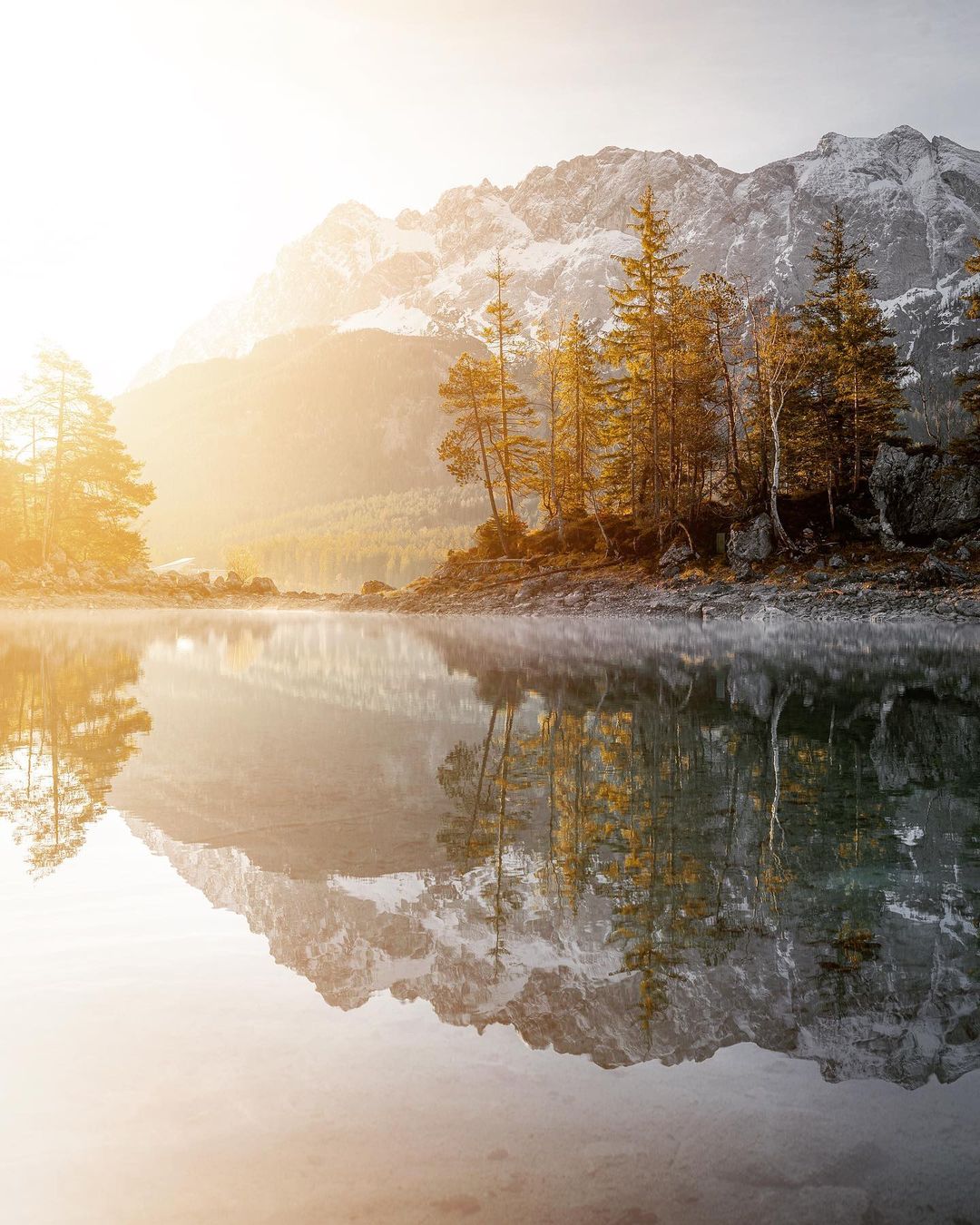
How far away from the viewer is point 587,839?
19.8ft

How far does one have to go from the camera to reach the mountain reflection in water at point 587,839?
12.0ft

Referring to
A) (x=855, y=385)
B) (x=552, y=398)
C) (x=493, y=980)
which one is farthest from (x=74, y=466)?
(x=493, y=980)

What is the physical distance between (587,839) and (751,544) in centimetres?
3361

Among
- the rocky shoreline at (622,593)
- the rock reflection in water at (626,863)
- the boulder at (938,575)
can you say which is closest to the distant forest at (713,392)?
the rocky shoreline at (622,593)

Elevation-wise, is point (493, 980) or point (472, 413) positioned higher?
point (472, 413)

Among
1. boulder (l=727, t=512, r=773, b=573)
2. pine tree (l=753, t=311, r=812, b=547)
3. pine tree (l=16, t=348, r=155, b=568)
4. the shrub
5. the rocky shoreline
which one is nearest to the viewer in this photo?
the rocky shoreline

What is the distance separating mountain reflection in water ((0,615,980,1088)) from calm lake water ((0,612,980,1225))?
0.03 m

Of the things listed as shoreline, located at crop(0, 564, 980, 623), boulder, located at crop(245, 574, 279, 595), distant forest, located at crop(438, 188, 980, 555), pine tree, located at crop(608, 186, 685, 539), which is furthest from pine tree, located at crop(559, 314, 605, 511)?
boulder, located at crop(245, 574, 279, 595)

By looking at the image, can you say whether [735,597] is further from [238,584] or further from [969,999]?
[238,584]

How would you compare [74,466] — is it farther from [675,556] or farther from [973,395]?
[973,395]

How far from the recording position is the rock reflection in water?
361 cm

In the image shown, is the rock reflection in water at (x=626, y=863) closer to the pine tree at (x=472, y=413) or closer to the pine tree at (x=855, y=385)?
the pine tree at (x=855, y=385)

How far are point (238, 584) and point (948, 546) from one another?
51168 mm

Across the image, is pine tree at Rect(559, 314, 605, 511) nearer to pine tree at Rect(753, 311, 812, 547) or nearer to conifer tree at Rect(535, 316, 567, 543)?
conifer tree at Rect(535, 316, 567, 543)
